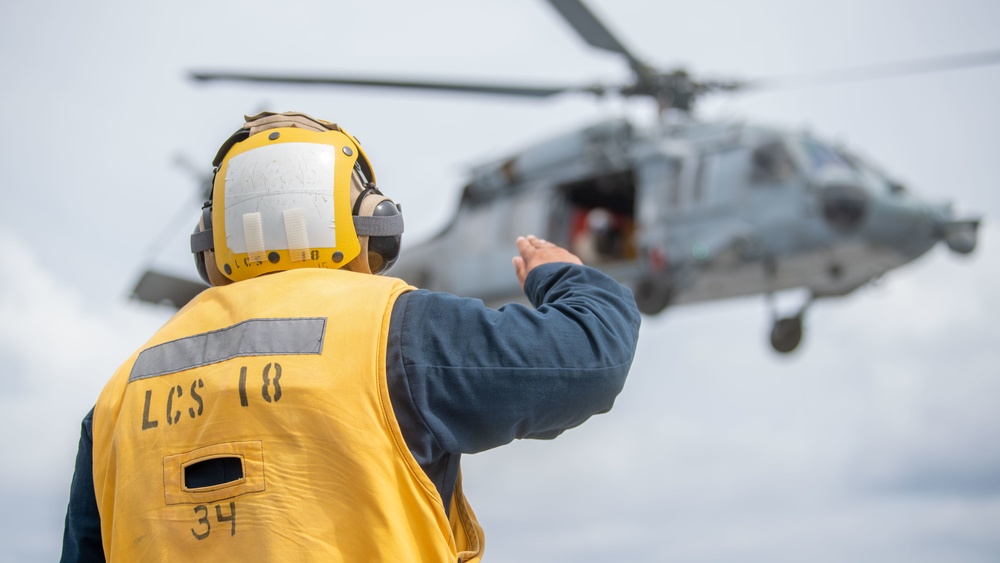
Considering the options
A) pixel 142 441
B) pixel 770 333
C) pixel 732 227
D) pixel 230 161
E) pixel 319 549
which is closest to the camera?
pixel 319 549

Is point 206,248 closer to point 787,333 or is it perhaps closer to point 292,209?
point 292,209

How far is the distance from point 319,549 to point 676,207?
9097 mm

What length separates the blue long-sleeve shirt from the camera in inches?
63.8

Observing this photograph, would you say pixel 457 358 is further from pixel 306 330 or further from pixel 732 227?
pixel 732 227

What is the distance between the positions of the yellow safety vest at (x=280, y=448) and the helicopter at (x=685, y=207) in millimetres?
8393

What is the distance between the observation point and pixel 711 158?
34.2ft

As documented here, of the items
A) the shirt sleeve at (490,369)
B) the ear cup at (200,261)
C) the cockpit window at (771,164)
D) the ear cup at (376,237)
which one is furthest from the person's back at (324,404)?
the cockpit window at (771,164)

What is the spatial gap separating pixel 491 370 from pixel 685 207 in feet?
29.2

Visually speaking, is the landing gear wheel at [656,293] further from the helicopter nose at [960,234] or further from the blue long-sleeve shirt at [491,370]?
the blue long-sleeve shirt at [491,370]

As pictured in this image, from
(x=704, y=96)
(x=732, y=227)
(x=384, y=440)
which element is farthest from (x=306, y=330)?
(x=704, y=96)

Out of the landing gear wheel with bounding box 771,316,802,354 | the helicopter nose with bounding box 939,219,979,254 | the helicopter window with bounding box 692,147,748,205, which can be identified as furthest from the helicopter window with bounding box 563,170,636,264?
the helicopter nose with bounding box 939,219,979,254

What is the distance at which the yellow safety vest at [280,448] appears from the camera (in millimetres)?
1576

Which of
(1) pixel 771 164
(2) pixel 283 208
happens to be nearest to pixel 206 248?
(2) pixel 283 208

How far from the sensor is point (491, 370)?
1632mm
